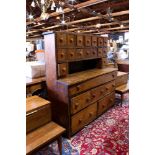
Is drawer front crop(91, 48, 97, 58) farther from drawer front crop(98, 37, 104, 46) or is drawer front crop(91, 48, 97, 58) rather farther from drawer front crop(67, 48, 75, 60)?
drawer front crop(67, 48, 75, 60)

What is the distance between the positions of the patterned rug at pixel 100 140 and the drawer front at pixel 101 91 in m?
0.44

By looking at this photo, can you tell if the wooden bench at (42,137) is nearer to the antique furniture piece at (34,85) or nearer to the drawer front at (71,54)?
the antique furniture piece at (34,85)

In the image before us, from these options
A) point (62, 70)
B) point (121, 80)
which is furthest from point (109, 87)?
point (62, 70)

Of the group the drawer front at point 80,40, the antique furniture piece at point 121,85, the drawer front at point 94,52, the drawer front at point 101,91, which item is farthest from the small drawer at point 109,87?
the drawer front at point 80,40

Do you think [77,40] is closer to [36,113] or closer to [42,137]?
[36,113]

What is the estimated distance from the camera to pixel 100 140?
2.48m

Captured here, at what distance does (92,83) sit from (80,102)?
431 mm

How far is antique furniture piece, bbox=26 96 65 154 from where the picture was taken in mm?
1808

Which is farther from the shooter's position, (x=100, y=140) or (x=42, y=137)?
(x=100, y=140)

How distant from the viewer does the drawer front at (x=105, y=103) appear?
125 inches
